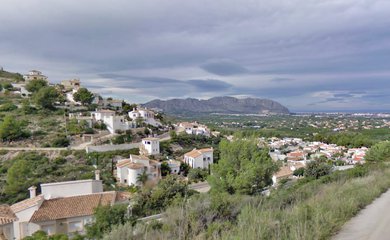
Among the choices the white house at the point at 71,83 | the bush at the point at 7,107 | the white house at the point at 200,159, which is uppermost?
the white house at the point at 71,83

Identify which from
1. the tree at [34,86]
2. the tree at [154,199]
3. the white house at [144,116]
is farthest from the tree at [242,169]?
the tree at [34,86]

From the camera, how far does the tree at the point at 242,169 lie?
14.7 meters

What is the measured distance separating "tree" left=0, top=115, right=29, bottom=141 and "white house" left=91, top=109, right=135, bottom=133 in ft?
29.3

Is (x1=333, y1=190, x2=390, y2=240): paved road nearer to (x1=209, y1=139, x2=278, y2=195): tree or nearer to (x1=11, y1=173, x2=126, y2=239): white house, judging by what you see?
(x1=209, y1=139, x2=278, y2=195): tree

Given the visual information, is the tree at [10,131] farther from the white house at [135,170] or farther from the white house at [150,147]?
the white house at [135,170]

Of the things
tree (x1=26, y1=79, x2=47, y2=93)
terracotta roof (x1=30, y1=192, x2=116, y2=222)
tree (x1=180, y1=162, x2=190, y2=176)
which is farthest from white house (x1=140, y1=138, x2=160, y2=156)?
tree (x1=26, y1=79, x2=47, y2=93)

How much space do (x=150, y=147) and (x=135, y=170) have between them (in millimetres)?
7017

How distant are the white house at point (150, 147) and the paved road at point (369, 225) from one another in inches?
1194

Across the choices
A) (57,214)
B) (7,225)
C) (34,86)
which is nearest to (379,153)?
(57,214)

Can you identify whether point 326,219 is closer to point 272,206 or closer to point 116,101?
point 272,206

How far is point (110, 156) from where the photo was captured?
107 feet

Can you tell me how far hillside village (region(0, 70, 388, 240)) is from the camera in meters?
13.1

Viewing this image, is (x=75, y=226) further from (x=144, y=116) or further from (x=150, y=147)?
(x=144, y=116)

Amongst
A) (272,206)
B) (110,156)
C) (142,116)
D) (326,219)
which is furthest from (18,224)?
(142,116)
